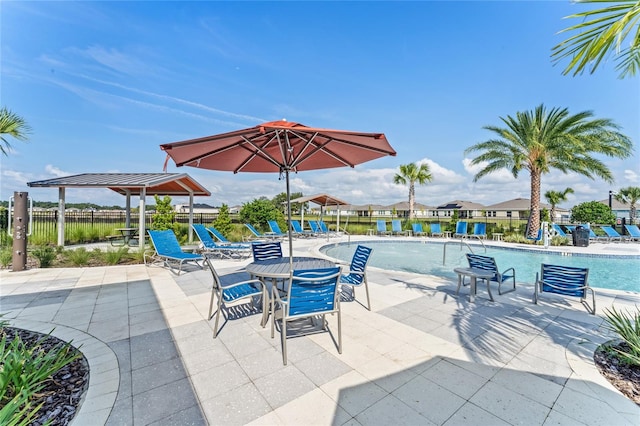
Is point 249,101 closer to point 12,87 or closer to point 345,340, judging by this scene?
point 12,87

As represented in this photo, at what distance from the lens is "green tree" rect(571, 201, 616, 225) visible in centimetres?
1868

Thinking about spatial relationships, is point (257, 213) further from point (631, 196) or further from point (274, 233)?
point (631, 196)

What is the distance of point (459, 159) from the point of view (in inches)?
653

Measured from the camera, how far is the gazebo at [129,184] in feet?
30.5

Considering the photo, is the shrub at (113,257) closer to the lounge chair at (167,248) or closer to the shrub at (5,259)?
the lounge chair at (167,248)

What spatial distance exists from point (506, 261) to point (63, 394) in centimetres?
1215

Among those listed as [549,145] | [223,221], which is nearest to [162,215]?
[223,221]

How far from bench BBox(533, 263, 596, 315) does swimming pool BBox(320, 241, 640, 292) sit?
3.15m

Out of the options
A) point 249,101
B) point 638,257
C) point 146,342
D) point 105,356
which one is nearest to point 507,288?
point 146,342

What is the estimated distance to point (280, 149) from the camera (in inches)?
151

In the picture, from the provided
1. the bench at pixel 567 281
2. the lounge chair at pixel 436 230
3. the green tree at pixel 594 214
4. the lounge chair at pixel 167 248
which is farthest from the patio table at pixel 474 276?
the green tree at pixel 594 214

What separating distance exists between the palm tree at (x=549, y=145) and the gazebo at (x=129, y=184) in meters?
15.4

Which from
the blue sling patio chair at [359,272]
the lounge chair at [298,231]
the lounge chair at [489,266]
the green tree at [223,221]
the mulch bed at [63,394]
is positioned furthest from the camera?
the lounge chair at [298,231]

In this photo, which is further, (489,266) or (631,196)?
(631,196)
